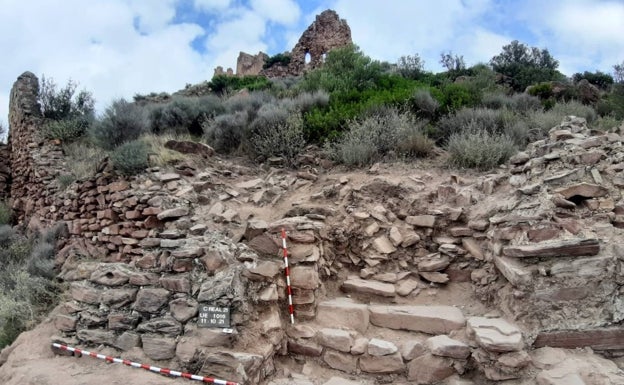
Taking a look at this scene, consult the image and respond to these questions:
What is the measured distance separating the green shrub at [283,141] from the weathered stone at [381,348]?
3.96m

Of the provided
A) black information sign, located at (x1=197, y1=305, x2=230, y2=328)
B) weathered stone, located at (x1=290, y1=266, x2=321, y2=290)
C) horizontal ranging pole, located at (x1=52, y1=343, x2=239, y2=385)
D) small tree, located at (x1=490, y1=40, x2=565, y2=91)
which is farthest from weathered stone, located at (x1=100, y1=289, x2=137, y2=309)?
small tree, located at (x1=490, y1=40, x2=565, y2=91)

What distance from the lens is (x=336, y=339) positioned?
407 cm

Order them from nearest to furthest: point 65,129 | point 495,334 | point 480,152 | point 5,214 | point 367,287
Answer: point 495,334, point 367,287, point 480,152, point 65,129, point 5,214

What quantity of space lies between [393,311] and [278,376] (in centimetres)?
132

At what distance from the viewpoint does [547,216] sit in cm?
419

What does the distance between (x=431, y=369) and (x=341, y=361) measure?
84cm

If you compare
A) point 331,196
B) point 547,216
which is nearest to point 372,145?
point 331,196

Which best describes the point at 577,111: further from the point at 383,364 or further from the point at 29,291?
the point at 29,291

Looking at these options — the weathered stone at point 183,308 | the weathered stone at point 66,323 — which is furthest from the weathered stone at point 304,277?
the weathered stone at point 66,323

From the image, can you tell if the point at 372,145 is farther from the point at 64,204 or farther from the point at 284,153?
the point at 64,204

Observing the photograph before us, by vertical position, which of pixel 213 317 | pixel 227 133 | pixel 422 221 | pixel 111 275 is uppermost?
pixel 227 133

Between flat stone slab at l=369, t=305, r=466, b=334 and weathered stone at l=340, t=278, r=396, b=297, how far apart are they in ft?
0.58

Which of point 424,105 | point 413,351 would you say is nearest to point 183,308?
point 413,351

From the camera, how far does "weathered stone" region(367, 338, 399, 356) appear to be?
3879 millimetres
